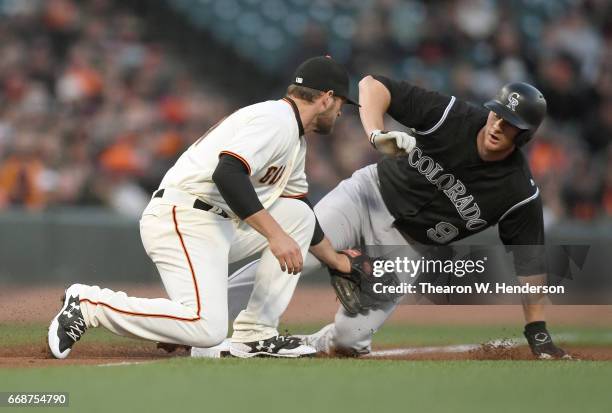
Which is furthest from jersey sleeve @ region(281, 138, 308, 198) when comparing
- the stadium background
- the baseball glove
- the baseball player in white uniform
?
the stadium background

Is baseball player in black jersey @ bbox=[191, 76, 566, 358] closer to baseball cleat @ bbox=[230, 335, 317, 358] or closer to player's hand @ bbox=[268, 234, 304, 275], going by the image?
baseball cleat @ bbox=[230, 335, 317, 358]

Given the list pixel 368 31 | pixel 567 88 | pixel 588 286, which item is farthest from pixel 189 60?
pixel 588 286

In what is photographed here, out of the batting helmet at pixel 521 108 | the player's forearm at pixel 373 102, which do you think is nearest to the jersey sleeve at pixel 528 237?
the batting helmet at pixel 521 108

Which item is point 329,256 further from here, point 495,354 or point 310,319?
point 310,319

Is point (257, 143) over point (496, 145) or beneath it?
beneath

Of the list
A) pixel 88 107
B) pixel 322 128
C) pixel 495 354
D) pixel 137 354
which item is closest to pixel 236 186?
pixel 322 128

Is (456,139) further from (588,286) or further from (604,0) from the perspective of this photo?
(604,0)
